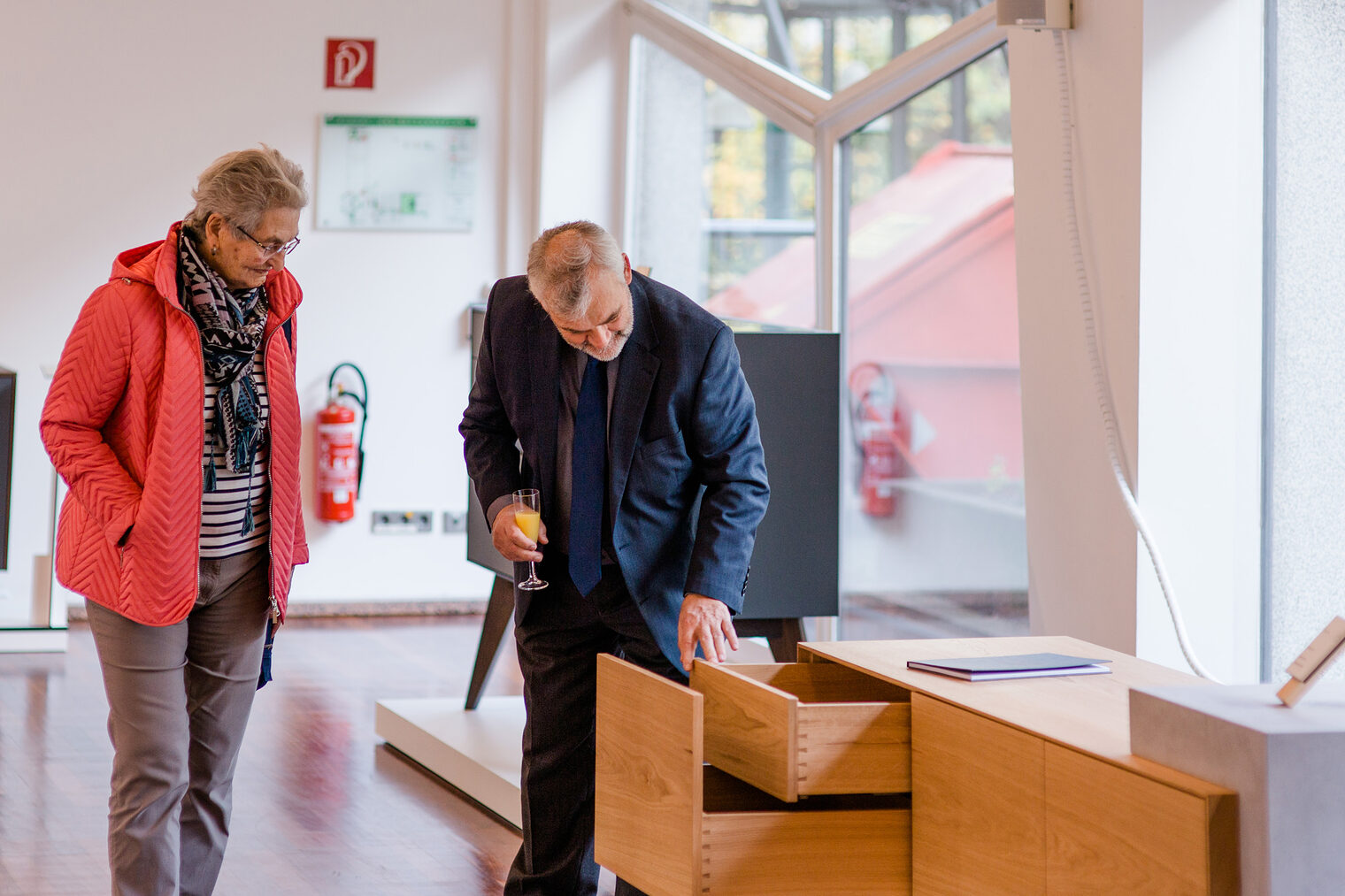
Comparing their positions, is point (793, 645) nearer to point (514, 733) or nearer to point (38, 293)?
point (514, 733)

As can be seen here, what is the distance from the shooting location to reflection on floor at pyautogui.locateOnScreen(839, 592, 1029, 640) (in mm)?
4008

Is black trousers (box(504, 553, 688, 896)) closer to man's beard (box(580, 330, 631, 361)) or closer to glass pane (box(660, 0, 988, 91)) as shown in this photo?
man's beard (box(580, 330, 631, 361))

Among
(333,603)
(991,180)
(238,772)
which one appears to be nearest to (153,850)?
(238,772)

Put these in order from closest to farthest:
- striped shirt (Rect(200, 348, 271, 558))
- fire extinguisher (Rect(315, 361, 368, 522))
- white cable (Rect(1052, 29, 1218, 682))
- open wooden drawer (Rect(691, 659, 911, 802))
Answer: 1. open wooden drawer (Rect(691, 659, 911, 802))
2. striped shirt (Rect(200, 348, 271, 558))
3. white cable (Rect(1052, 29, 1218, 682))
4. fire extinguisher (Rect(315, 361, 368, 522))

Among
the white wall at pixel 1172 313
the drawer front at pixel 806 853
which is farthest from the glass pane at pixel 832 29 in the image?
the drawer front at pixel 806 853

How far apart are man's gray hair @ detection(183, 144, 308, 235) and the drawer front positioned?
1120 mm

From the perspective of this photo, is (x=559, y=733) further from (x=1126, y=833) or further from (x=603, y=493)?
(x=1126, y=833)

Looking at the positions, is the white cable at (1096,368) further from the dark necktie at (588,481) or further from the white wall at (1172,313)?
the dark necktie at (588,481)

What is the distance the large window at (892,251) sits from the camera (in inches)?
159

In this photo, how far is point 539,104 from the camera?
6457mm

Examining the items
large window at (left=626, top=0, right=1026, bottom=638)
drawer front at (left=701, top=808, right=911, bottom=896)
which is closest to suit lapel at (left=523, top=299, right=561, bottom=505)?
drawer front at (left=701, top=808, right=911, bottom=896)

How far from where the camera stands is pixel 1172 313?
9.05ft

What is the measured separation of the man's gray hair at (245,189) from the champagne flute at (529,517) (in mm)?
574

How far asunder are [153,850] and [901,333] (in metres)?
2.99
